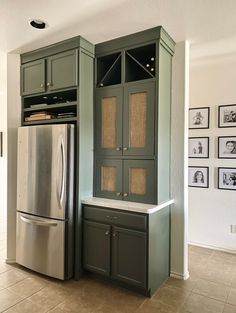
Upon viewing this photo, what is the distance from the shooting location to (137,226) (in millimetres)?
2301

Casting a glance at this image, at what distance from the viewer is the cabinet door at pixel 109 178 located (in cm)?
267

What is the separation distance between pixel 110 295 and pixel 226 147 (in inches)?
95.1

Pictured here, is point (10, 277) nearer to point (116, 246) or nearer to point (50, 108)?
point (116, 246)

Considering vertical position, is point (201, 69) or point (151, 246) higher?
point (201, 69)

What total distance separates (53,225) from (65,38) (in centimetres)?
204

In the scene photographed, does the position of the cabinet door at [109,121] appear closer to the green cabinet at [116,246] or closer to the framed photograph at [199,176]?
the green cabinet at [116,246]

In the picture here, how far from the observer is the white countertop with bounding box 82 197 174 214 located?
2.29m

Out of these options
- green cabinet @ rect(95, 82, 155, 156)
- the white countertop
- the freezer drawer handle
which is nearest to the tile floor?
the freezer drawer handle

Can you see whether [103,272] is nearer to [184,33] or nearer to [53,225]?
[53,225]

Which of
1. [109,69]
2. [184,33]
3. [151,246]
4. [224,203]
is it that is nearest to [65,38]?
[109,69]

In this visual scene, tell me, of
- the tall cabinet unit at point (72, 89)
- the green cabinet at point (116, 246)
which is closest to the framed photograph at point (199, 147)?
the tall cabinet unit at point (72, 89)

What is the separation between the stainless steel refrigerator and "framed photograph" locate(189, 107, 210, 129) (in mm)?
1960

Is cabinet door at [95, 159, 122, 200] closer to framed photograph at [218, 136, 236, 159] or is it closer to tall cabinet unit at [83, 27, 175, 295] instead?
tall cabinet unit at [83, 27, 175, 295]

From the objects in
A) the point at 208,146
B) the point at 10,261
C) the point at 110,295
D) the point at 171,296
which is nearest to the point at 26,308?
the point at 110,295
